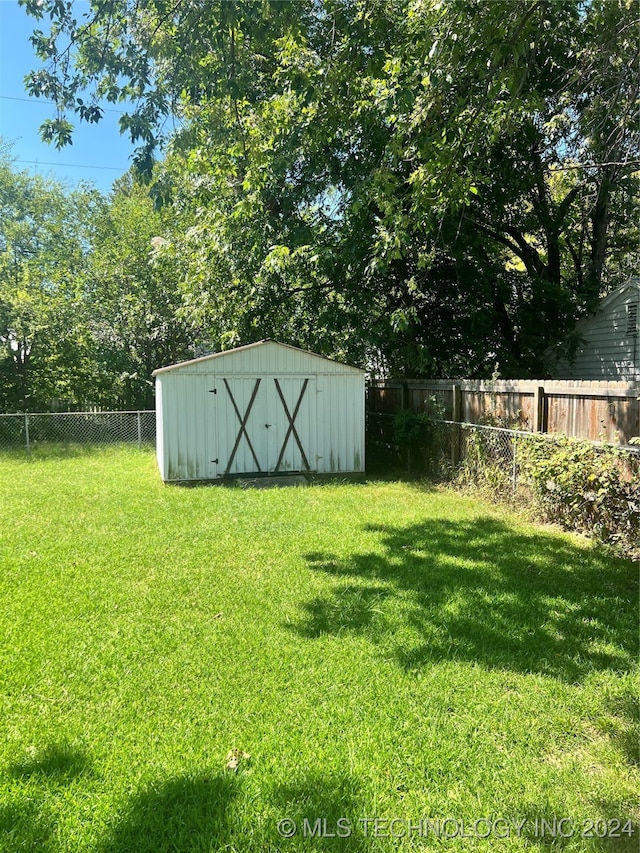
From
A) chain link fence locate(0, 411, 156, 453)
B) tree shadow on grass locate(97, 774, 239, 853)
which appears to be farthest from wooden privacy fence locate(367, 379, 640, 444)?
chain link fence locate(0, 411, 156, 453)

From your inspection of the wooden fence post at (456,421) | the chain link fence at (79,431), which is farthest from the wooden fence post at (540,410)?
the chain link fence at (79,431)

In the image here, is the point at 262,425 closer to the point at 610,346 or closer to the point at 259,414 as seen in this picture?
the point at 259,414

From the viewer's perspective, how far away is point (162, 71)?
455cm

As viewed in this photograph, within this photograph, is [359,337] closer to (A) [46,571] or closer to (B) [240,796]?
(A) [46,571]

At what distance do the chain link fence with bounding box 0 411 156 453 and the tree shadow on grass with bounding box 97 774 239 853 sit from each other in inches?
452

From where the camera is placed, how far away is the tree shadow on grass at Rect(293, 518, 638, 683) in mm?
3215

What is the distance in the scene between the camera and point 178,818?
2008 mm

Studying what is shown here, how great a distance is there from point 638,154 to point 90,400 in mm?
14467

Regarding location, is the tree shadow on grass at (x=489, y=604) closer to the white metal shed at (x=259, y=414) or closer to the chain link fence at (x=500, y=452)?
the chain link fence at (x=500, y=452)

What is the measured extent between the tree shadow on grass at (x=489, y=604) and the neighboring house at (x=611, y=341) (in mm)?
6448

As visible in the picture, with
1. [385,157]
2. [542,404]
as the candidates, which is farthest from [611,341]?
[385,157]

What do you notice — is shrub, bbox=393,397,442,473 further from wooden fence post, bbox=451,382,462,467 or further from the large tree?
the large tree

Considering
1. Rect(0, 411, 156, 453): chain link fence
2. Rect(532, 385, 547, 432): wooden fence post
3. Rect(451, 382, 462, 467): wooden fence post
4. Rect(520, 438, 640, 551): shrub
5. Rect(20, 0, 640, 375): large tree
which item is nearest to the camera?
Rect(20, 0, 640, 375): large tree

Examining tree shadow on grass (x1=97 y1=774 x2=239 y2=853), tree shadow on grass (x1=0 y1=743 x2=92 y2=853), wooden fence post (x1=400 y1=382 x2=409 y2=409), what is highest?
wooden fence post (x1=400 y1=382 x2=409 y2=409)
